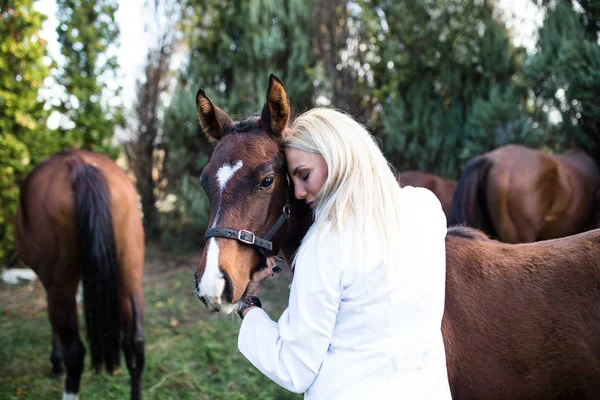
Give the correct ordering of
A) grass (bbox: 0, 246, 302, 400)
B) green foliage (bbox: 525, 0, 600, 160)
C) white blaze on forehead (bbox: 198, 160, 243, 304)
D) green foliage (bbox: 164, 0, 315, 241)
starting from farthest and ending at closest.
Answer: green foliage (bbox: 164, 0, 315, 241) → green foliage (bbox: 525, 0, 600, 160) → grass (bbox: 0, 246, 302, 400) → white blaze on forehead (bbox: 198, 160, 243, 304)

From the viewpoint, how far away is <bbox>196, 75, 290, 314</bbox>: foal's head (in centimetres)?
158

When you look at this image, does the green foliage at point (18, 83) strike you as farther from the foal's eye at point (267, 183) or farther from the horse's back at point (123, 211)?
the foal's eye at point (267, 183)

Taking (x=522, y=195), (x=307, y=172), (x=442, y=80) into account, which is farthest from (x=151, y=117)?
(x=307, y=172)

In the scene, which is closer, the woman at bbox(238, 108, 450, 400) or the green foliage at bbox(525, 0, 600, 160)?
the woman at bbox(238, 108, 450, 400)

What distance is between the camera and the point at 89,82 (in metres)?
6.54

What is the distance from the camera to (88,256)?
3.27m

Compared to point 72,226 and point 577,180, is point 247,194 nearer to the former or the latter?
point 72,226

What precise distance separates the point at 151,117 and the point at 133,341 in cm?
657

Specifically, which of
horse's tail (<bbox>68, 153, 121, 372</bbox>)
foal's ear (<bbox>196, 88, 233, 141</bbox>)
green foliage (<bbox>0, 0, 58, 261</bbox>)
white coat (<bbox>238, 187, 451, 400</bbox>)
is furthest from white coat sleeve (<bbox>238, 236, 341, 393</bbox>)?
green foliage (<bbox>0, 0, 58, 261</bbox>)

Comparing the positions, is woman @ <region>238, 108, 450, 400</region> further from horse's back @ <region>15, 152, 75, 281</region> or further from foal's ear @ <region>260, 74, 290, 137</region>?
horse's back @ <region>15, 152, 75, 281</region>

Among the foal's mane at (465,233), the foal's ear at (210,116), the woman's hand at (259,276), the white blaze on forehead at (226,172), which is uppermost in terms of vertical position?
the foal's ear at (210,116)

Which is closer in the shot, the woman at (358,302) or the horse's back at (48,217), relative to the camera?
the woman at (358,302)

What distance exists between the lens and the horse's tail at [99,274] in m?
3.25

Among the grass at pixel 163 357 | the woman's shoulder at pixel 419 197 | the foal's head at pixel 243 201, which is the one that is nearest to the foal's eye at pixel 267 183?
the foal's head at pixel 243 201
